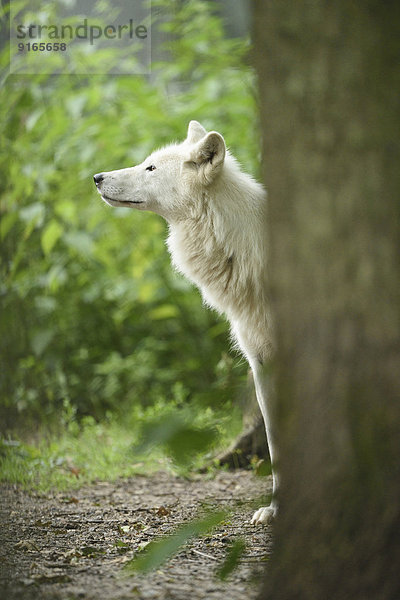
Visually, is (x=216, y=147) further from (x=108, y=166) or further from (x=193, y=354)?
(x=193, y=354)

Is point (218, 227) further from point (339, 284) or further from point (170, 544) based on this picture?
point (170, 544)

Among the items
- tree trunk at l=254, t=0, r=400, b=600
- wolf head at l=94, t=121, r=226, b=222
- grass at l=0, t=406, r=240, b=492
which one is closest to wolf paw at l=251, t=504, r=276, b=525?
grass at l=0, t=406, r=240, b=492

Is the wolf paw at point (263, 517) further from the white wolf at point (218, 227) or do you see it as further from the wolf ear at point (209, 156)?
the wolf ear at point (209, 156)

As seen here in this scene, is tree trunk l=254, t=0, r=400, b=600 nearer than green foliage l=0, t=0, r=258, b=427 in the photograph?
Yes

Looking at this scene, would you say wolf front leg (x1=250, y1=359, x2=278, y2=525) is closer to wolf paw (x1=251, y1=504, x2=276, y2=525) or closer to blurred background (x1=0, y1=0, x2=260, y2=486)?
wolf paw (x1=251, y1=504, x2=276, y2=525)

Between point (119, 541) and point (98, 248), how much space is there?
3.59 metres

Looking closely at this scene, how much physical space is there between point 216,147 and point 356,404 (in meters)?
1.84

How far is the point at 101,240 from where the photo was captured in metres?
5.88

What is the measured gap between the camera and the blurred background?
461 centimetres

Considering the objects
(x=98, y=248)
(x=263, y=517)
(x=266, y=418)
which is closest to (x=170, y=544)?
(x=263, y=517)

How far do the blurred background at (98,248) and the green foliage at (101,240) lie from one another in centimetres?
1

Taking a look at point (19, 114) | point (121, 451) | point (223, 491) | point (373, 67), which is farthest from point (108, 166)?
point (373, 67)

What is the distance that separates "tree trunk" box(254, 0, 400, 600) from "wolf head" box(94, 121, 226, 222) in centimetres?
146

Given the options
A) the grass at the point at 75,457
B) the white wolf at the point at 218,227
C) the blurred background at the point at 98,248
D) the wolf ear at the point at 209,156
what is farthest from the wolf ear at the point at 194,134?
the grass at the point at 75,457
